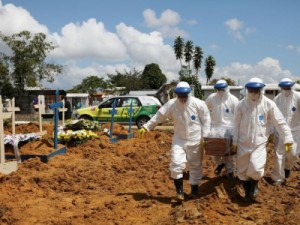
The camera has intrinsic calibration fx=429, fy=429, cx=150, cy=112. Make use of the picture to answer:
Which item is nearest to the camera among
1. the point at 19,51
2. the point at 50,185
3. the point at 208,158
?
the point at 50,185

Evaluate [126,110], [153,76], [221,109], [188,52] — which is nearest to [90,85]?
[153,76]

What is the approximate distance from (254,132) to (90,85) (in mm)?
66266

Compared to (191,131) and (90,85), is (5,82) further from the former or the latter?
(90,85)

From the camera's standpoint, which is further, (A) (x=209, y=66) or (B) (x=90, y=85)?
(B) (x=90, y=85)

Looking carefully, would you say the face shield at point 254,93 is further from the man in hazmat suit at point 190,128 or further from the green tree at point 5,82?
the green tree at point 5,82

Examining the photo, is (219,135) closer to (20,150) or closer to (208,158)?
(208,158)

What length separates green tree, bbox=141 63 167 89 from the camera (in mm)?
64719

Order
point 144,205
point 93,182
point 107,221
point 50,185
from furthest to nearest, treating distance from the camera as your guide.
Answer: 1. point 93,182
2. point 50,185
3. point 144,205
4. point 107,221

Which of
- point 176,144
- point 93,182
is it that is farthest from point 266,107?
point 93,182

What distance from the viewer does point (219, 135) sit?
704cm

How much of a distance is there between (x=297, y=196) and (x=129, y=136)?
8.89 m

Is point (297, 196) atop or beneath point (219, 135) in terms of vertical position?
beneath

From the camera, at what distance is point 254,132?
682cm

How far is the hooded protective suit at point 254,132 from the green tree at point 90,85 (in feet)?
199
